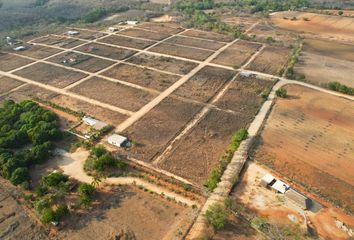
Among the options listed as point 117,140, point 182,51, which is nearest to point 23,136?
point 117,140

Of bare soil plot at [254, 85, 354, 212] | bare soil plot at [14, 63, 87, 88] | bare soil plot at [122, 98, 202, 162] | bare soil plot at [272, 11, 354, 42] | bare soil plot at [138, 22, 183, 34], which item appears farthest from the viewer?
bare soil plot at [138, 22, 183, 34]

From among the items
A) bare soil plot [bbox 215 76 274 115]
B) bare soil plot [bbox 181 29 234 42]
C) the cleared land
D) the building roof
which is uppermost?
bare soil plot [bbox 181 29 234 42]

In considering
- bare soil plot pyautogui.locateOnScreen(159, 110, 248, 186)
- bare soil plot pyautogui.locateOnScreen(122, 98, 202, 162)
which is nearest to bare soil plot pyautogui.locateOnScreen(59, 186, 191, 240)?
bare soil plot pyautogui.locateOnScreen(159, 110, 248, 186)

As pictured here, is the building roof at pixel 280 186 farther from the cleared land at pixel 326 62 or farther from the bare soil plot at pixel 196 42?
the bare soil plot at pixel 196 42

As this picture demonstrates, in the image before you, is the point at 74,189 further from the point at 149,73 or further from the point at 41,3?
the point at 41,3

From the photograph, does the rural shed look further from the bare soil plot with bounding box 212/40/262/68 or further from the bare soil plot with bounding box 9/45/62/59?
the bare soil plot with bounding box 9/45/62/59

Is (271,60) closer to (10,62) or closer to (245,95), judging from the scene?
(245,95)
